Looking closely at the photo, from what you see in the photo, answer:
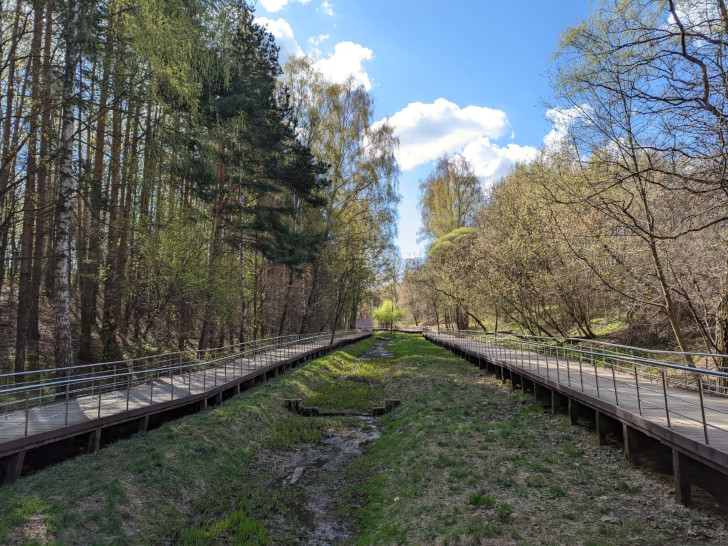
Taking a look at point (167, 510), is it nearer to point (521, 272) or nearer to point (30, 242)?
point (30, 242)

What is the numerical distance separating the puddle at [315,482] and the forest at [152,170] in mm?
6267

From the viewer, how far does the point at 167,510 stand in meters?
6.12

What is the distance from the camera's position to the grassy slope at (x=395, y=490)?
196 inches

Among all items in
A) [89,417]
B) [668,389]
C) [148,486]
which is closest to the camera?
[148,486]

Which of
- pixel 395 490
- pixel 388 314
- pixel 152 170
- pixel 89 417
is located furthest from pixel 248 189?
pixel 388 314

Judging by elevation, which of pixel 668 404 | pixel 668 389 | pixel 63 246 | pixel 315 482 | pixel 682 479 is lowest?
pixel 315 482

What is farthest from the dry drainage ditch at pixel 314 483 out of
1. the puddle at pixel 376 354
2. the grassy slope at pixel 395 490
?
the puddle at pixel 376 354

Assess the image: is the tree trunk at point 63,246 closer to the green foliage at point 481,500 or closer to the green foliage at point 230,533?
the green foliage at point 230,533

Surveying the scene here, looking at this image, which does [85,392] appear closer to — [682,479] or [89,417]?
[89,417]

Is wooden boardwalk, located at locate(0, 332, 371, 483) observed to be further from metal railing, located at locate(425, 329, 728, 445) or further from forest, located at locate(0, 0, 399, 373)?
metal railing, located at locate(425, 329, 728, 445)

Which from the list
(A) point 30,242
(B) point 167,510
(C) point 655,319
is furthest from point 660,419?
(A) point 30,242

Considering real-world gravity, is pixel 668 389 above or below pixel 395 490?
above

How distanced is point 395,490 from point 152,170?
41.7 feet

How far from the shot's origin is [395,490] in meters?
7.05
